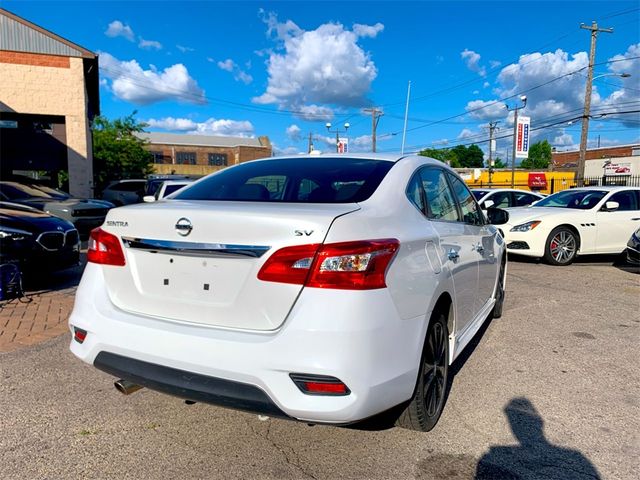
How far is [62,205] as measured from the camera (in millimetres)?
11055

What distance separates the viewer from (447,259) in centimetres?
296

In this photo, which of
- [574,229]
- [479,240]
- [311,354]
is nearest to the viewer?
[311,354]

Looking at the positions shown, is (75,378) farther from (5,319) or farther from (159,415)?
(5,319)

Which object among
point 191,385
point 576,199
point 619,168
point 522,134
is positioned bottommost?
point 191,385

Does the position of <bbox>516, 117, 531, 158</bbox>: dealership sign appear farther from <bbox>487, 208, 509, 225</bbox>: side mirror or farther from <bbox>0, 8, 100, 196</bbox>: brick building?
<bbox>487, 208, 509, 225</bbox>: side mirror

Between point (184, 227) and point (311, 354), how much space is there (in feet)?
2.85

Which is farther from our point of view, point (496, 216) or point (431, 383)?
point (496, 216)

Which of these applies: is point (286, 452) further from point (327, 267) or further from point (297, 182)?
point (297, 182)

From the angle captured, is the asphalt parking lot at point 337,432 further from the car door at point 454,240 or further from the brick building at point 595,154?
the brick building at point 595,154

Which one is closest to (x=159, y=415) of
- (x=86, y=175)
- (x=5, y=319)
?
(x=5, y=319)

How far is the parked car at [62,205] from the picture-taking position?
428 inches

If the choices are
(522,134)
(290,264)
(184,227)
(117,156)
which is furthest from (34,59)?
(522,134)

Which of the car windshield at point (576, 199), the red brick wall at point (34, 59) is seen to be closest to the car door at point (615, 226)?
the car windshield at point (576, 199)

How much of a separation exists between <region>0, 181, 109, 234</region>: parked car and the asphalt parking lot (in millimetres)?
7676
